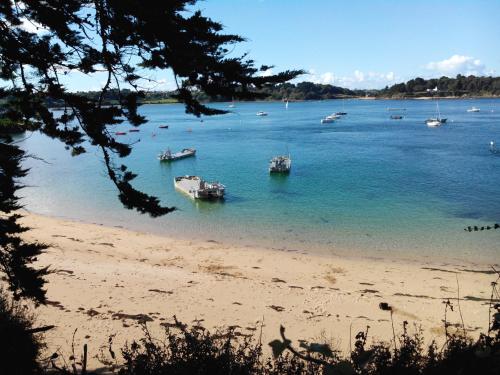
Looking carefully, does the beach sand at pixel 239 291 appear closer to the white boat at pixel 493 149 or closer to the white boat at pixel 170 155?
the white boat at pixel 170 155

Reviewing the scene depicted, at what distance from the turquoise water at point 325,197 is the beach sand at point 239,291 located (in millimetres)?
2460

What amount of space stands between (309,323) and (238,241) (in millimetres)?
10355

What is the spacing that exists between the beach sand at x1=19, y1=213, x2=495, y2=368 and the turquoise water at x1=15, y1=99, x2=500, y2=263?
2.46 meters

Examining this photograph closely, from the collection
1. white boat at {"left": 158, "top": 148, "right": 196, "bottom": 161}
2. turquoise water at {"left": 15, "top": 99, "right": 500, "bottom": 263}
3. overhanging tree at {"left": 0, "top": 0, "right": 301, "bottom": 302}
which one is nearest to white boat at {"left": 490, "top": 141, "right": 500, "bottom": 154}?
turquoise water at {"left": 15, "top": 99, "right": 500, "bottom": 263}

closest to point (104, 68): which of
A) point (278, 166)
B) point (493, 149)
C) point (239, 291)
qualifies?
point (239, 291)

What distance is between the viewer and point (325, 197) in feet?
95.6

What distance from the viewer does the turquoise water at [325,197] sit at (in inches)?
818

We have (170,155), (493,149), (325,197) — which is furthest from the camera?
(493,149)

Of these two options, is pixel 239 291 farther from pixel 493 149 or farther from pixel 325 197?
pixel 493 149

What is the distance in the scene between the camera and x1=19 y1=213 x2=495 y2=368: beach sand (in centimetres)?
1008

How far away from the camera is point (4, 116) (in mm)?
7051

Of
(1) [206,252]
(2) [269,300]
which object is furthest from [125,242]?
(2) [269,300]

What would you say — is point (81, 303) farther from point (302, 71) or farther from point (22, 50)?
point (302, 71)

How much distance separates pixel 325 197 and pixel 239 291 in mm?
17072
